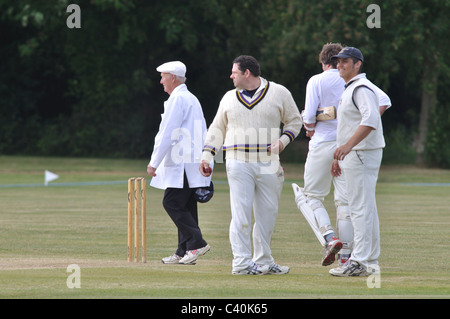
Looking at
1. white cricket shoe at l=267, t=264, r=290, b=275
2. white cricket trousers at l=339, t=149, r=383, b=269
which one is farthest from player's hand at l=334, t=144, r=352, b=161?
white cricket shoe at l=267, t=264, r=290, b=275

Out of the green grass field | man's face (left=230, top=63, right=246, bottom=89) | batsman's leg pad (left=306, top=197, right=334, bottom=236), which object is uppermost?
man's face (left=230, top=63, right=246, bottom=89)

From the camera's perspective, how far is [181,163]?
949cm

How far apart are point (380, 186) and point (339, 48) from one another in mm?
17076

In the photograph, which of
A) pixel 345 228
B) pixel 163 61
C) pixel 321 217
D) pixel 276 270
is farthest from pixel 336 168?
pixel 163 61

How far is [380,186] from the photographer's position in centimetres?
2558

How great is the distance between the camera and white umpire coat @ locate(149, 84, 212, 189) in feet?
30.9

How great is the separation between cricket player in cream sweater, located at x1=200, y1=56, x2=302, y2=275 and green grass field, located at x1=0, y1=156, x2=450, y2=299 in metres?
0.32

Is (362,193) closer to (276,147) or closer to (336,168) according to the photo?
(336,168)

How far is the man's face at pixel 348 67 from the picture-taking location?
8242 millimetres

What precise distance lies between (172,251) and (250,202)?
2803 millimetres

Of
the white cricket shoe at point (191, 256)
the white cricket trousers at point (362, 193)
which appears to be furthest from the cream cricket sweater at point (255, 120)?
the white cricket shoe at point (191, 256)

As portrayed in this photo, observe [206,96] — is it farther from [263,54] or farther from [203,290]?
[203,290]

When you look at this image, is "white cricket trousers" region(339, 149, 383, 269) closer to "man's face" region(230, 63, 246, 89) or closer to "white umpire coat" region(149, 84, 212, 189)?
"man's face" region(230, 63, 246, 89)
